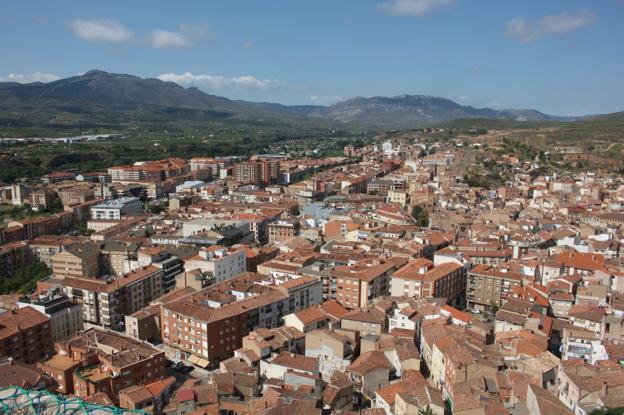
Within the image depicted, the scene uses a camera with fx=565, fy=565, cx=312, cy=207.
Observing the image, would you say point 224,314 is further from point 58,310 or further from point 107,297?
point 58,310

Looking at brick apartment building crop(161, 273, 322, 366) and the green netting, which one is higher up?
the green netting

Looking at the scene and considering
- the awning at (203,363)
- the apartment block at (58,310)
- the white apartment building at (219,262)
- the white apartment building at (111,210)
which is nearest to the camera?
the awning at (203,363)

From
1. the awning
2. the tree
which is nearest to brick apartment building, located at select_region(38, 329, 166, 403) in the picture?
the awning

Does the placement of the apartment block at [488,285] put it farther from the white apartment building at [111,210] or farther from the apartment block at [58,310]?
the white apartment building at [111,210]

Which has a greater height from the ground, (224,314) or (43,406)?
(43,406)

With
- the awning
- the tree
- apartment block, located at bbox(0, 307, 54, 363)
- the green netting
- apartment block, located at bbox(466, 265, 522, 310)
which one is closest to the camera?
the green netting

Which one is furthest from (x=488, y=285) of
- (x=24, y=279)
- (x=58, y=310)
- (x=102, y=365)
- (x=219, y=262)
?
(x=24, y=279)

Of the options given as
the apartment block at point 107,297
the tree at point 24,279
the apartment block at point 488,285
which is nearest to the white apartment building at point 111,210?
the tree at point 24,279

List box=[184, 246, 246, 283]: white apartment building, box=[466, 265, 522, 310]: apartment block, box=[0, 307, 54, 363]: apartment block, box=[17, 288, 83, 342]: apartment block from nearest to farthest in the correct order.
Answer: box=[0, 307, 54, 363]: apartment block < box=[17, 288, 83, 342]: apartment block < box=[466, 265, 522, 310]: apartment block < box=[184, 246, 246, 283]: white apartment building

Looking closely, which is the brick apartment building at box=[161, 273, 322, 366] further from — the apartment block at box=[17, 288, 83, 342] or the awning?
the apartment block at box=[17, 288, 83, 342]

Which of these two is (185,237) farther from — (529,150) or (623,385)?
(529,150)

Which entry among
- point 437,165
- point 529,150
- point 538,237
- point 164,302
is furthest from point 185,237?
point 529,150
